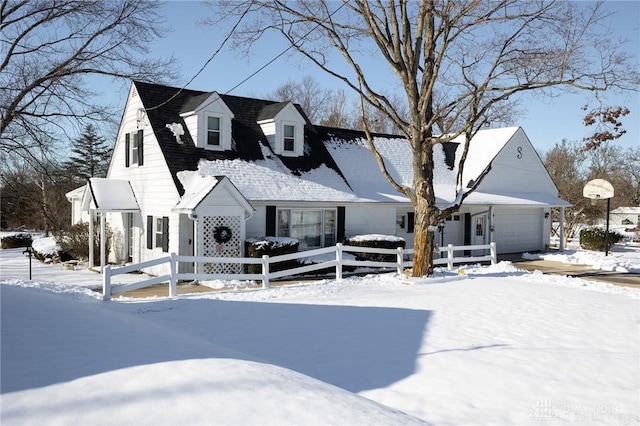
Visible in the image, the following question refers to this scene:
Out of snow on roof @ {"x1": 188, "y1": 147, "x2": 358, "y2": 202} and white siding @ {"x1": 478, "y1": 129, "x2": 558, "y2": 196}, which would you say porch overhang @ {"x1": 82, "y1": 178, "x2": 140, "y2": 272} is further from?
white siding @ {"x1": 478, "y1": 129, "x2": 558, "y2": 196}

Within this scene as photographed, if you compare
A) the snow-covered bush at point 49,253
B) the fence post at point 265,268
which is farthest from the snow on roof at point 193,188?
the snow-covered bush at point 49,253

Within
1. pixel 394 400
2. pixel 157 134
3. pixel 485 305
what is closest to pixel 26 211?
pixel 157 134

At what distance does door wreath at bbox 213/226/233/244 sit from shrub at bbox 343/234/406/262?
17.3 ft

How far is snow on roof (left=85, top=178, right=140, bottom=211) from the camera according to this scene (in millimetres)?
19812

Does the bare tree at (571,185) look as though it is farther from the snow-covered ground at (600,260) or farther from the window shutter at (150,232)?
the window shutter at (150,232)

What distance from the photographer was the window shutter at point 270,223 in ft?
63.6

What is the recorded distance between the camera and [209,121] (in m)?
19.8

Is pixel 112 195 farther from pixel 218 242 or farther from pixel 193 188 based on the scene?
pixel 218 242

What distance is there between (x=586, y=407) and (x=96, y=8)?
17656 mm

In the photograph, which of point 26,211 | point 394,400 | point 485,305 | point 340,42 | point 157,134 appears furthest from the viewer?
point 26,211

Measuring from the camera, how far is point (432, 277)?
1622 centimetres

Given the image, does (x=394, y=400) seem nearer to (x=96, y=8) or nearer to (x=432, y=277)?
(x=432, y=277)

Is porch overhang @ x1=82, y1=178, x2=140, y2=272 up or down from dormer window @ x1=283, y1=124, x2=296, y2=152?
down

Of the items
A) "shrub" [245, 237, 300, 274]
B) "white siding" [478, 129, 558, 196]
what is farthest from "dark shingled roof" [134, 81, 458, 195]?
"white siding" [478, 129, 558, 196]
